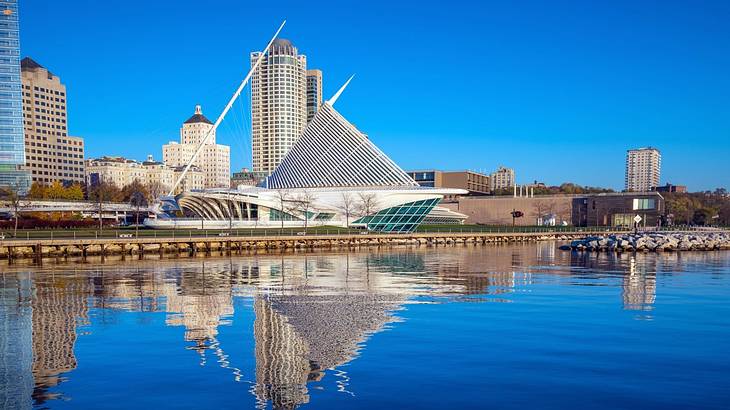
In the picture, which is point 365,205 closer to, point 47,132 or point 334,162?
point 334,162

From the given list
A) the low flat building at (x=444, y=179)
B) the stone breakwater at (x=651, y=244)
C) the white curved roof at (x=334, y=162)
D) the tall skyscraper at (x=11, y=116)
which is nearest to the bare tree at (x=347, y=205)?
the white curved roof at (x=334, y=162)

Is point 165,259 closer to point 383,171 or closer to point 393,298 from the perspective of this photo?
point 393,298

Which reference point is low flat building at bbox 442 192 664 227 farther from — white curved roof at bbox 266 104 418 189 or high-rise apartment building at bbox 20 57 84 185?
high-rise apartment building at bbox 20 57 84 185

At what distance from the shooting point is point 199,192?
69188 mm

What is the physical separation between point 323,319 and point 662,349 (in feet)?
26.2

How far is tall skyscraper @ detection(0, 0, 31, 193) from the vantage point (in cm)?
15112

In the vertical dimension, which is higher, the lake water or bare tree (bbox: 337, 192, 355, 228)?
bare tree (bbox: 337, 192, 355, 228)

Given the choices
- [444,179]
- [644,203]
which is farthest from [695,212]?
[444,179]

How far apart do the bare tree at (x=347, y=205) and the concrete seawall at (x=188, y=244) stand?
11.0m

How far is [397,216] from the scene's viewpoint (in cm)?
7175

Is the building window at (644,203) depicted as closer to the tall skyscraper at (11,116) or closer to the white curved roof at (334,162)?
the white curved roof at (334,162)

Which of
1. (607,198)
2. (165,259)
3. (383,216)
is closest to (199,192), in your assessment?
(383,216)

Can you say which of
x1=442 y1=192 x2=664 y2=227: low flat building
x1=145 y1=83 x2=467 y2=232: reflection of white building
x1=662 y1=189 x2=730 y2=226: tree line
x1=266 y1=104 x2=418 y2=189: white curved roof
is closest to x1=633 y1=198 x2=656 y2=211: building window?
x1=442 y1=192 x2=664 y2=227: low flat building

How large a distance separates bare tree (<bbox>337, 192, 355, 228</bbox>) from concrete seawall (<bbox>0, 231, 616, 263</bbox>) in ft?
35.9
